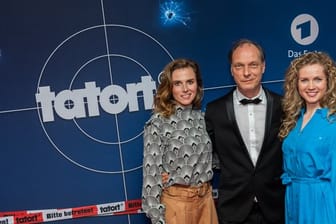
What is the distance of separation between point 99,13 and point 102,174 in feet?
3.29

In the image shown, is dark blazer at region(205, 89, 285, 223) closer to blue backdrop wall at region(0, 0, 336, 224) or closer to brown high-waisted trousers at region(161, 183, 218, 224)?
brown high-waisted trousers at region(161, 183, 218, 224)

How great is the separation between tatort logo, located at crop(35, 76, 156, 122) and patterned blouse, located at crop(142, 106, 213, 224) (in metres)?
0.57

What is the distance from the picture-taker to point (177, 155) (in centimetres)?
195

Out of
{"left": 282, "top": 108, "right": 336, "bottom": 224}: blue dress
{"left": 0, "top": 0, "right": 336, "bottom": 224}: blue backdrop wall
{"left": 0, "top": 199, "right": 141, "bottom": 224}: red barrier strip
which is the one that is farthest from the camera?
{"left": 0, "top": 199, "right": 141, "bottom": 224}: red barrier strip

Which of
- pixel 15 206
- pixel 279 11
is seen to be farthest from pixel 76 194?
pixel 279 11

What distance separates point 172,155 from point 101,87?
785 mm

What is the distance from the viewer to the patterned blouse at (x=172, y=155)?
75.3 inches

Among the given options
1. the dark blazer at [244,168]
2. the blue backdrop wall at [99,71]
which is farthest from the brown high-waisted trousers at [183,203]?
the blue backdrop wall at [99,71]

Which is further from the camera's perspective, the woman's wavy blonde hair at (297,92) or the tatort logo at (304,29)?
the tatort logo at (304,29)

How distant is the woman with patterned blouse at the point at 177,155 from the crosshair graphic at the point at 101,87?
547mm

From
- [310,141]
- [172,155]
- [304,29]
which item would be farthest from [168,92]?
[304,29]

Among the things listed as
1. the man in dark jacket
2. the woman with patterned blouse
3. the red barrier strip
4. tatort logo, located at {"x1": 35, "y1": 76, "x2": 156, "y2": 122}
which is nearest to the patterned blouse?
the woman with patterned blouse

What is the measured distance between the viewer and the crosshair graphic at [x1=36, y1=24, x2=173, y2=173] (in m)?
2.48

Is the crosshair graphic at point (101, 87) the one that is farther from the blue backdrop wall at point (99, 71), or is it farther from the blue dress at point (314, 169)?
the blue dress at point (314, 169)
